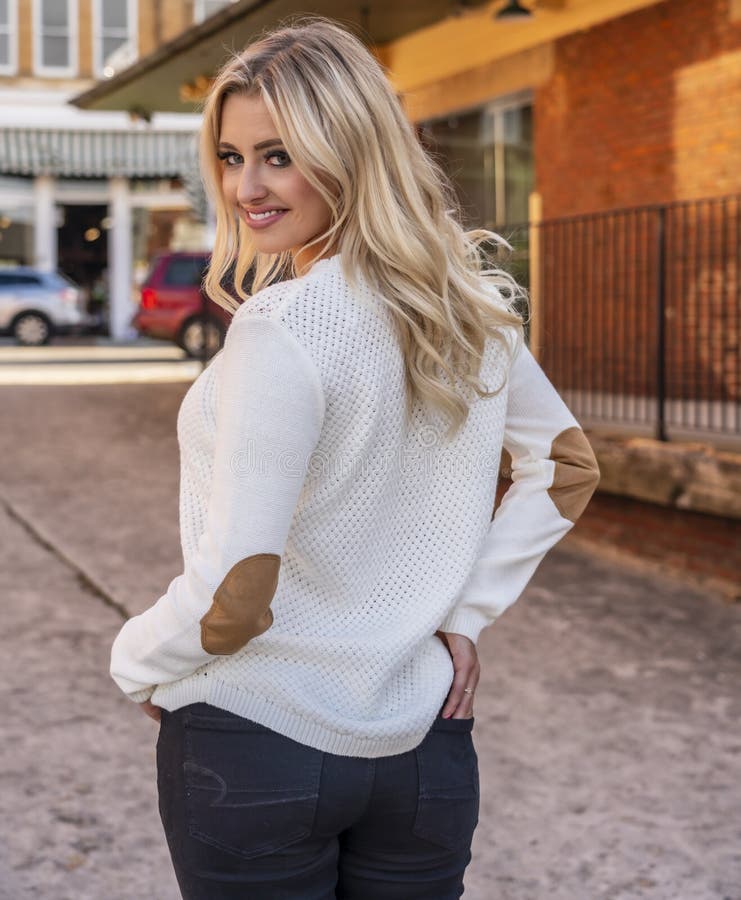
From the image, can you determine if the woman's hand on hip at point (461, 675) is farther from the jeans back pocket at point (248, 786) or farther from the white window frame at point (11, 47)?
the white window frame at point (11, 47)

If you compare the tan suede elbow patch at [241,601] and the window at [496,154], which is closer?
the tan suede elbow patch at [241,601]

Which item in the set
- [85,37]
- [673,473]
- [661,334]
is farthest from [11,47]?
[673,473]

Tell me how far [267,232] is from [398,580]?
1.68 ft

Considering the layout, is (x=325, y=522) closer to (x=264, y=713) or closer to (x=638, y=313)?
(x=264, y=713)

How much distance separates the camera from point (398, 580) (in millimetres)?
1775

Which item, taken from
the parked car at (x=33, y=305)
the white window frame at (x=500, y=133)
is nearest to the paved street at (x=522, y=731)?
the white window frame at (x=500, y=133)

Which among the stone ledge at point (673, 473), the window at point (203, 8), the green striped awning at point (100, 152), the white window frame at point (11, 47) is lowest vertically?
the stone ledge at point (673, 473)

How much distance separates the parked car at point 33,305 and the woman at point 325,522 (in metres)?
25.9

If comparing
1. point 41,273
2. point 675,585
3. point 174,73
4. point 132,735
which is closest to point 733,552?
point 675,585

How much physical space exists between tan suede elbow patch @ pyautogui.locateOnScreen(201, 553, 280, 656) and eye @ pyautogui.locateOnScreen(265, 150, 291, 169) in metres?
0.53

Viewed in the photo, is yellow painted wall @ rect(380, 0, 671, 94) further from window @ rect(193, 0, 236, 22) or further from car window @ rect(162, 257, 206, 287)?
window @ rect(193, 0, 236, 22)

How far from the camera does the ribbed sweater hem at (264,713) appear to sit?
5.53ft

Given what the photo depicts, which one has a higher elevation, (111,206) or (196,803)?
(111,206)

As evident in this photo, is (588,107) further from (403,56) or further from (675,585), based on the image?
(675,585)
